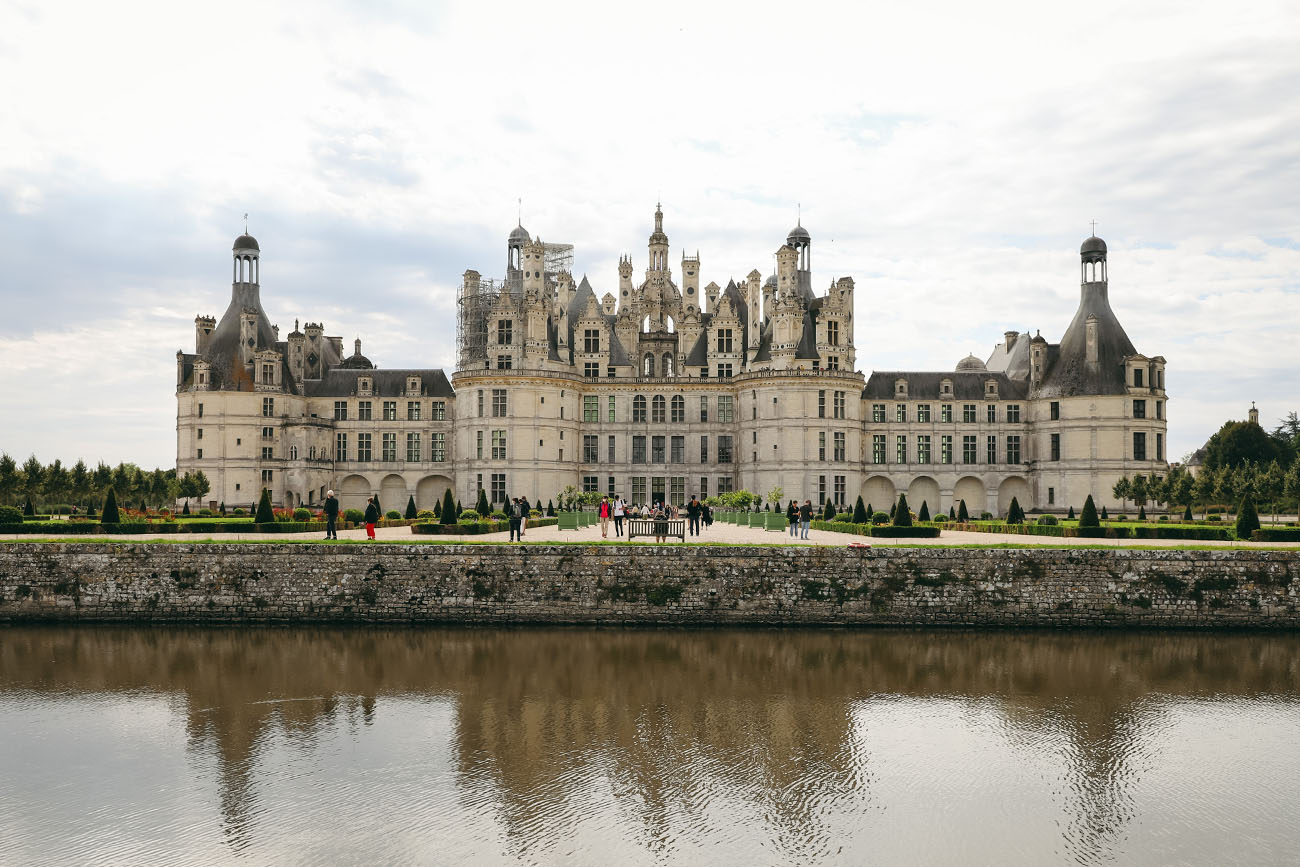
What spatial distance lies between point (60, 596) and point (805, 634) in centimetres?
2366

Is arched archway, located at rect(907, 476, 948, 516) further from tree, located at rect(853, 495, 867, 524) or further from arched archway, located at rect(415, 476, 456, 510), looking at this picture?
arched archway, located at rect(415, 476, 456, 510)

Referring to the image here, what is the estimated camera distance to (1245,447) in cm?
7925

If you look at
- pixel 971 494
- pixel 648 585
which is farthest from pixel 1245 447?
pixel 648 585

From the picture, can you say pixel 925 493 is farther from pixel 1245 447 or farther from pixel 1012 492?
pixel 1245 447

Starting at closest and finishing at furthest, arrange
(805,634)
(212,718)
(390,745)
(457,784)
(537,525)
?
(457,784) → (390,745) → (212,718) → (805,634) → (537,525)

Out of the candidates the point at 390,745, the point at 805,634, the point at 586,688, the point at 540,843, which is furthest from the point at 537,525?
the point at 540,843

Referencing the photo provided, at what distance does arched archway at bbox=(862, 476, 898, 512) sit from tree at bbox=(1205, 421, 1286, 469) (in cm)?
3074

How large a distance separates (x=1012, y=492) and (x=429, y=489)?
1645 inches

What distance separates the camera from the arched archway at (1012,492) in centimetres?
6731

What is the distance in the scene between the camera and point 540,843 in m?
13.3

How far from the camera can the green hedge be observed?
1377 inches

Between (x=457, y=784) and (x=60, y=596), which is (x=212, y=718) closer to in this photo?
(x=457, y=784)

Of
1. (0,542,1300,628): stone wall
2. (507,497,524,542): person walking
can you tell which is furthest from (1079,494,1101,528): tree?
(507,497,524,542): person walking

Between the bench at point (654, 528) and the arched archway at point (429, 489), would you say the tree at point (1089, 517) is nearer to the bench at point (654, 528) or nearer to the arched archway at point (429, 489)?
the bench at point (654, 528)
